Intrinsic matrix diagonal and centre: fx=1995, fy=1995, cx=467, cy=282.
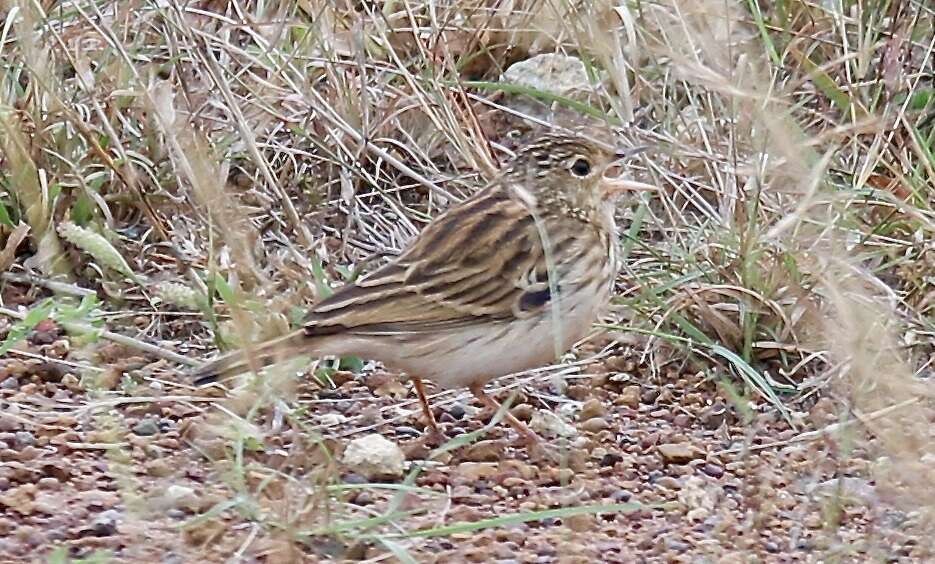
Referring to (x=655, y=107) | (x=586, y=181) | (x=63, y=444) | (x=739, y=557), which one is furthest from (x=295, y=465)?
(x=655, y=107)

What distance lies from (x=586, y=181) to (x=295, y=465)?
1.23 m

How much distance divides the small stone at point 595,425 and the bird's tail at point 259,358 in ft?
2.45

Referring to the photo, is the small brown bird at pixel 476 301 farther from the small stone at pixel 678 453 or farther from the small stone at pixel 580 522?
the small stone at pixel 580 522

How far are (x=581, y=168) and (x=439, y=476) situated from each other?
98cm

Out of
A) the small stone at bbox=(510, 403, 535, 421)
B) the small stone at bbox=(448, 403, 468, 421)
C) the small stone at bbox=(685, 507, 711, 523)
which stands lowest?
the small stone at bbox=(448, 403, 468, 421)

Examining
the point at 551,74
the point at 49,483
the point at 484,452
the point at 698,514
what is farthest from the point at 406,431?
the point at 551,74

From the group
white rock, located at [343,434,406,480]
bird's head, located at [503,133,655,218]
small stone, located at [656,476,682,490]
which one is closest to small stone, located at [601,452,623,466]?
small stone, located at [656,476,682,490]

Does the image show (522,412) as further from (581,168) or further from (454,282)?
(581,168)

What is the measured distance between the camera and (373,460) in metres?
4.12

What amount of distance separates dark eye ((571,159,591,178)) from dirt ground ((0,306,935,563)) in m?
0.45

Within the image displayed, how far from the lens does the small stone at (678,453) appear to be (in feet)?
14.3

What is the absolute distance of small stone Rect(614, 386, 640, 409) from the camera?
4.73 m

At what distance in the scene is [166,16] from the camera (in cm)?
532

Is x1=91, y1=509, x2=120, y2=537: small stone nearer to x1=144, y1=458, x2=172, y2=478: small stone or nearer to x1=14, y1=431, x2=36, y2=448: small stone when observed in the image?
x1=144, y1=458, x2=172, y2=478: small stone
